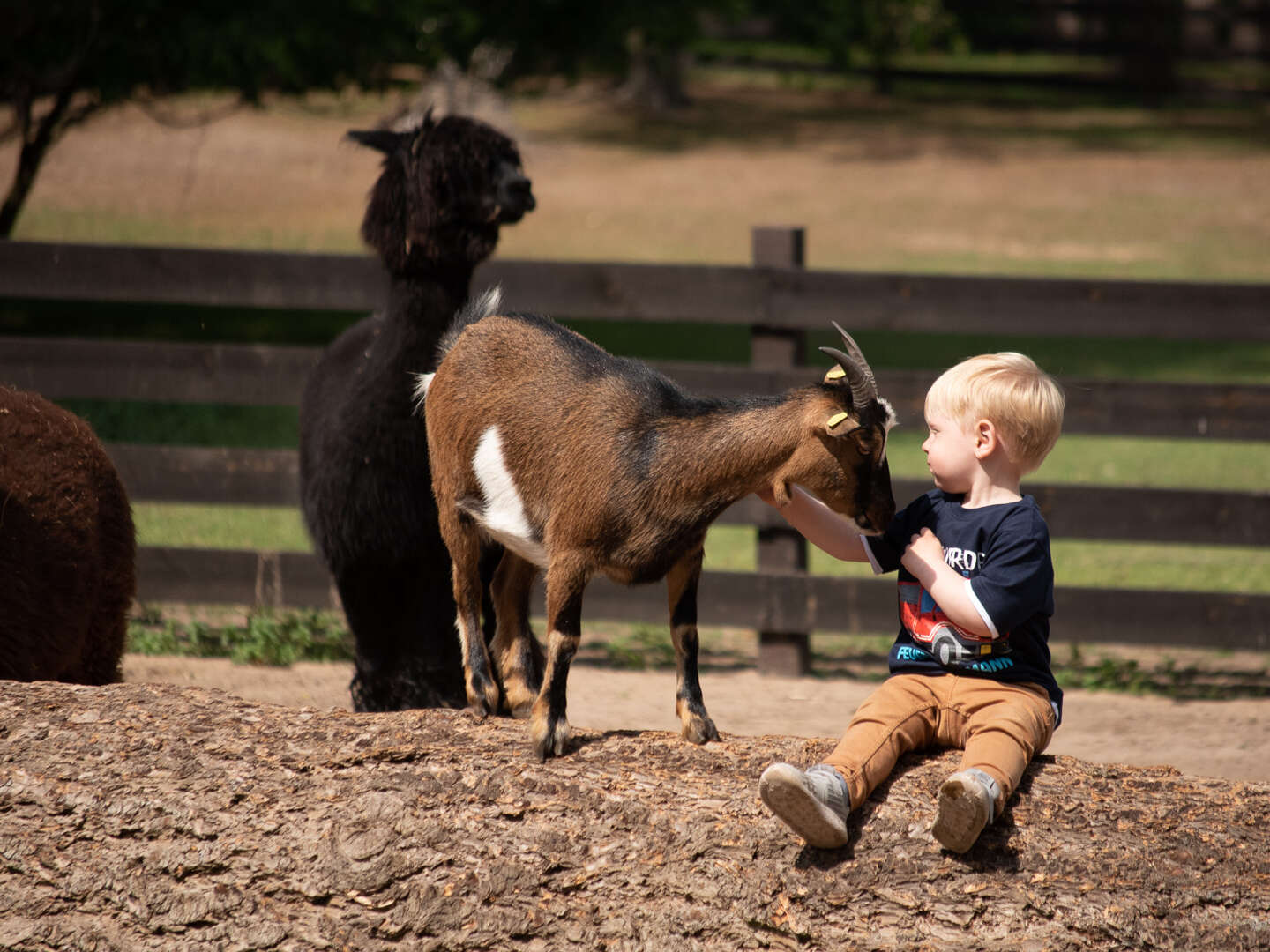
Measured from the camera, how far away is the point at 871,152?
26.3m

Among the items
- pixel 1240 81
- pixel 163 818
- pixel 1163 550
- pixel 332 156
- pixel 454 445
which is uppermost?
pixel 1240 81

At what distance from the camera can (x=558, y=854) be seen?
8.64ft

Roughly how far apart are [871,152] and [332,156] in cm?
1039

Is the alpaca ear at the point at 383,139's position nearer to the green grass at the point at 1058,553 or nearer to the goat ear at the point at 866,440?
the goat ear at the point at 866,440

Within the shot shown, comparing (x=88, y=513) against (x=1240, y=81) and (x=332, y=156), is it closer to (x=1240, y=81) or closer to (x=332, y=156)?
(x=332, y=156)

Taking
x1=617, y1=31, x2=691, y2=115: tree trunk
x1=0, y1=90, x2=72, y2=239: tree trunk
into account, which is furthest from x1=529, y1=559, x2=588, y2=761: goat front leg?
x1=617, y1=31, x2=691, y2=115: tree trunk

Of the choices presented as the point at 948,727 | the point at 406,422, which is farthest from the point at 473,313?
the point at 948,727

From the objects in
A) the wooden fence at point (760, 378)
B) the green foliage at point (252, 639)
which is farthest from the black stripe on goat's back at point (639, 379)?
the green foliage at point (252, 639)

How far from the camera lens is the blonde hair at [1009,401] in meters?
2.79

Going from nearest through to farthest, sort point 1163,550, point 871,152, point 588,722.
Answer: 1. point 588,722
2. point 1163,550
3. point 871,152

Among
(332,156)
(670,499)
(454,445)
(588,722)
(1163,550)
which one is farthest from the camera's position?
(332,156)

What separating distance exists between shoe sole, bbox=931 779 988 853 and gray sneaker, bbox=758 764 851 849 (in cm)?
18

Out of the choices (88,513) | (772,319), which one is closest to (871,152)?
(772,319)

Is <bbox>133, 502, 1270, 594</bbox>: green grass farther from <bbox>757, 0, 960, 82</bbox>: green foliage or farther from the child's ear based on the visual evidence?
<bbox>757, 0, 960, 82</bbox>: green foliage
